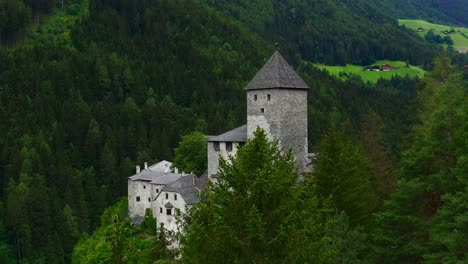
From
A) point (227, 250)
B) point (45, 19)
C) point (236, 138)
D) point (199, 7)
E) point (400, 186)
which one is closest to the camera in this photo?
point (227, 250)

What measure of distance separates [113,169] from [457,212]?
Result: 76.9 metres

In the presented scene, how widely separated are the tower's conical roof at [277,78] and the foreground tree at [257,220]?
3111 cm

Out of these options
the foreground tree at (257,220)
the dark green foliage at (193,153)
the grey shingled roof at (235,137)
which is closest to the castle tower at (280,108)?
the grey shingled roof at (235,137)

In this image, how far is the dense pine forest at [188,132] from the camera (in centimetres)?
1773

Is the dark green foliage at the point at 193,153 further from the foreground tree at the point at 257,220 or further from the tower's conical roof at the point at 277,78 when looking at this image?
the foreground tree at the point at 257,220

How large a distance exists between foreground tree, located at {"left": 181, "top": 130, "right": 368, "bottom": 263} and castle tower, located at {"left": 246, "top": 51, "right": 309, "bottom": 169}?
2975 cm

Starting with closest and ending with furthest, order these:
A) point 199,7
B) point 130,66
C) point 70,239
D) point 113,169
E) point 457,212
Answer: point 457,212 → point 70,239 → point 113,169 → point 130,66 → point 199,7

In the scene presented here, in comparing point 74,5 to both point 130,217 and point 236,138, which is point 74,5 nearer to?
point 130,217

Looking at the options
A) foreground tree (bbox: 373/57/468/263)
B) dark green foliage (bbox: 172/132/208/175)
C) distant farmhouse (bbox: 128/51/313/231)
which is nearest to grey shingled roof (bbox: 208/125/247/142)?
distant farmhouse (bbox: 128/51/313/231)

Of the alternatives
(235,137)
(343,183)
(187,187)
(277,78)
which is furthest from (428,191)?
(187,187)

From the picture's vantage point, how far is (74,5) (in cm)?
15775

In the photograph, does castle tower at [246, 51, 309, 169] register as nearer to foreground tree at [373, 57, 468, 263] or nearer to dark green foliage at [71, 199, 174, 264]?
dark green foliage at [71, 199, 174, 264]

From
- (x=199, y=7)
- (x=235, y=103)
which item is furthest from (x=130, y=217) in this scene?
(x=199, y=7)

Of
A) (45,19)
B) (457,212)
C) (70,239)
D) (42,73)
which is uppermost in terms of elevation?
(45,19)
